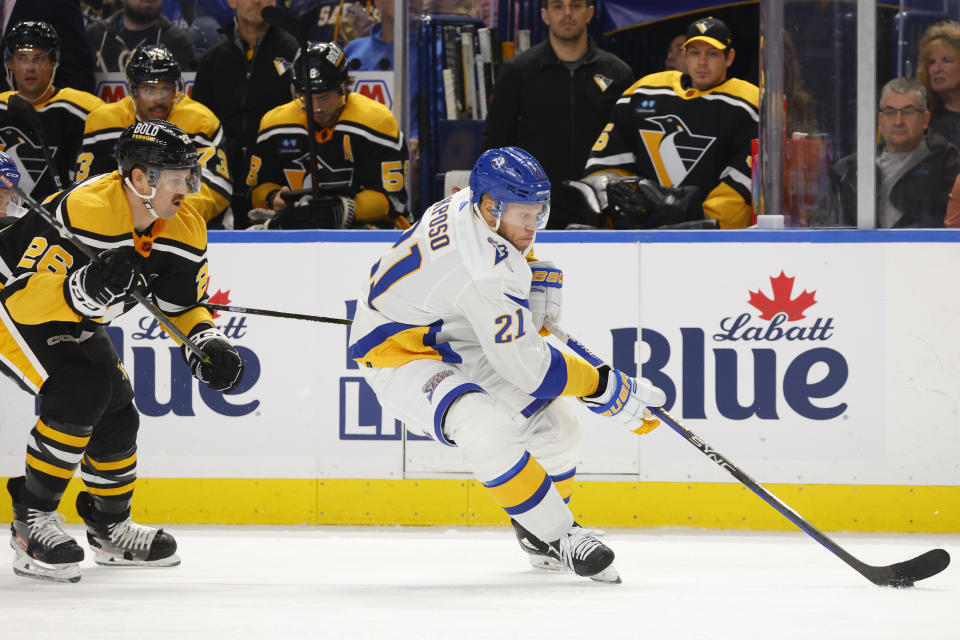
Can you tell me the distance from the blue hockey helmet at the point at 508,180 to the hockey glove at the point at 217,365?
0.81 metres

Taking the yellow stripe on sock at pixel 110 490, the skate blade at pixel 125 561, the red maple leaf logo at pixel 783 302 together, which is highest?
the red maple leaf logo at pixel 783 302

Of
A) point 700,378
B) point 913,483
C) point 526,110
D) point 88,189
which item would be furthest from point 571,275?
point 88,189

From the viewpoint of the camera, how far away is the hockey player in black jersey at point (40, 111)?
5039mm

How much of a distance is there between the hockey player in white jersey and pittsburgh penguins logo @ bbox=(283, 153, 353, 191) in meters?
1.58

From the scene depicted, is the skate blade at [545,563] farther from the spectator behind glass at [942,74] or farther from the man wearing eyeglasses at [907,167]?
the spectator behind glass at [942,74]

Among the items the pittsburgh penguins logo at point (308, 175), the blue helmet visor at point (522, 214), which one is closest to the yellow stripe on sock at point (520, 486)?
the blue helmet visor at point (522, 214)

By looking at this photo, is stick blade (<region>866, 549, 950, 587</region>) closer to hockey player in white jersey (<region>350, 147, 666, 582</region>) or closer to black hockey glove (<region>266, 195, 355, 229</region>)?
hockey player in white jersey (<region>350, 147, 666, 582</region>)

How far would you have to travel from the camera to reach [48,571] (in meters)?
3.43

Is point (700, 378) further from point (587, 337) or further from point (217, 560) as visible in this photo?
point (217, 560)

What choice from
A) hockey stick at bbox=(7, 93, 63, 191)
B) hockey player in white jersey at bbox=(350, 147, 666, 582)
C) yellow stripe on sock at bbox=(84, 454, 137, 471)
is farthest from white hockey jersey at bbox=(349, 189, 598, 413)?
hockey stick at bbox=(7, 93, 63, 191)

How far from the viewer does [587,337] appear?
4398 mm

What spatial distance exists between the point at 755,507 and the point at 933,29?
5.82ft

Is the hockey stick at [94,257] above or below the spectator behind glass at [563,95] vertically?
below

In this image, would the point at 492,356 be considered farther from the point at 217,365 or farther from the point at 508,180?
the point at 217,365
